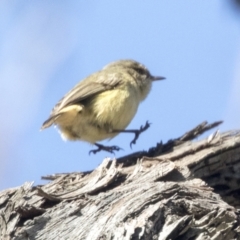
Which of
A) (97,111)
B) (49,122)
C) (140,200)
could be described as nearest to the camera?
(140,200)

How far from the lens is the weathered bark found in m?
3.80

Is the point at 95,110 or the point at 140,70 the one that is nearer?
the point at 95,110

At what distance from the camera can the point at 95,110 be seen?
6.36 metres

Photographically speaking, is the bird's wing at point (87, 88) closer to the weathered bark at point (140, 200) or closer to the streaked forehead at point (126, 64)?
the streaked forehead at point (126, 64)

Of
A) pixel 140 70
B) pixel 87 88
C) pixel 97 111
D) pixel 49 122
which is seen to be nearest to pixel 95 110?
pixel 97 111

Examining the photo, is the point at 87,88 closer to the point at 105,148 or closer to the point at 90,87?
the point at 90,87

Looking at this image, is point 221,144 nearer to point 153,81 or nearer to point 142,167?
point 142,167

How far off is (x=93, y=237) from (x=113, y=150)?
276cm

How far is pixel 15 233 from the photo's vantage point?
373 cm

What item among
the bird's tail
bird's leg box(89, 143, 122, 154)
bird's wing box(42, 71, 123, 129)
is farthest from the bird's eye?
the bird's tail

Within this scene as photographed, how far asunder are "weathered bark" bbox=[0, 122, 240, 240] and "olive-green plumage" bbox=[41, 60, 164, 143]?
4.72ft

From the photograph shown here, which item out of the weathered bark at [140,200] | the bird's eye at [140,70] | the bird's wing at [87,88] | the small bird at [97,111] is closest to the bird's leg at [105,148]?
the small bird at [97,111]

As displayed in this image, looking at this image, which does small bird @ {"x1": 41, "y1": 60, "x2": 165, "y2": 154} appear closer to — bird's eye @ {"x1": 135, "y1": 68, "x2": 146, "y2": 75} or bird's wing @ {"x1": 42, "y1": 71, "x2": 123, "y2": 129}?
bird's wing @ {"x1": 42, "y1": 71, "x2": 123, "y2": 129}

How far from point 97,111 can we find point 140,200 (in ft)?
7.85
